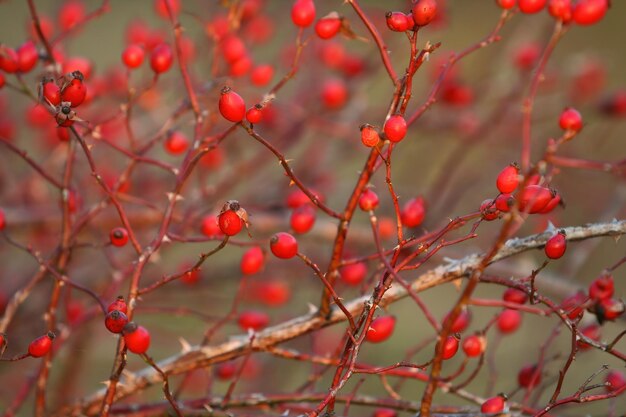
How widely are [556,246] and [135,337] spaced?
688 millimetres

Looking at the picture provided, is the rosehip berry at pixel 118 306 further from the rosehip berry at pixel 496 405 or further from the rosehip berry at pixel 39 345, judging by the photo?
the rosehip berry at pixel 496 405

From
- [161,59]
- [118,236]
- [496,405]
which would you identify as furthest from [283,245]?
[161,59]

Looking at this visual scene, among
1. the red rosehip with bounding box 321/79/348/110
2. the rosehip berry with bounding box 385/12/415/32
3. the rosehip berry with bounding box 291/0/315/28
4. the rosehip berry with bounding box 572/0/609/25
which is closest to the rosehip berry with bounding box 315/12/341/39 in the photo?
the rosehip berry with bounding box 291/0/315/28

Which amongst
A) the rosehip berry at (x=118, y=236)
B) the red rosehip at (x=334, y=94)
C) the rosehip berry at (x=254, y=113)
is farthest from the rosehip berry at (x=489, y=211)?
the red rosehip at (x=334, y=94)

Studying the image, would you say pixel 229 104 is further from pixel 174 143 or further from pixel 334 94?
pixel 334 94

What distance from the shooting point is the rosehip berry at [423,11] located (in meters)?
1.24

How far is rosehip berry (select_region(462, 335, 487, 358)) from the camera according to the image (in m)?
1.44

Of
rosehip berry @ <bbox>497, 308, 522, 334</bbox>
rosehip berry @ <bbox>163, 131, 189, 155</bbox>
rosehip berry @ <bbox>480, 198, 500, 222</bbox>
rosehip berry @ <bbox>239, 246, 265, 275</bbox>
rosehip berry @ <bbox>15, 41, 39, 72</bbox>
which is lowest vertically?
rosehip berry @ <bbox>480, 198, 500, 222</bbox>

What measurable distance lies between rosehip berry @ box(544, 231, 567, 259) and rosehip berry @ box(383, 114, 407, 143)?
0.31 metres

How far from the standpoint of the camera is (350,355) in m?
1.19

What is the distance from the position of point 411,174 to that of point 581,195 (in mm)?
939

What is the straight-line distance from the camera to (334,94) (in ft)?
8.42

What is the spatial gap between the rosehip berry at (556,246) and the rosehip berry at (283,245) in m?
0.42

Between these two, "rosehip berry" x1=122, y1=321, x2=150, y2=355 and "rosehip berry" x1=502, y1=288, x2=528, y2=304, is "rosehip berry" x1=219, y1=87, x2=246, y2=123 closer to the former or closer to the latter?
"rosehip berry" x1=122, y1=321, x2=150, y2=355
